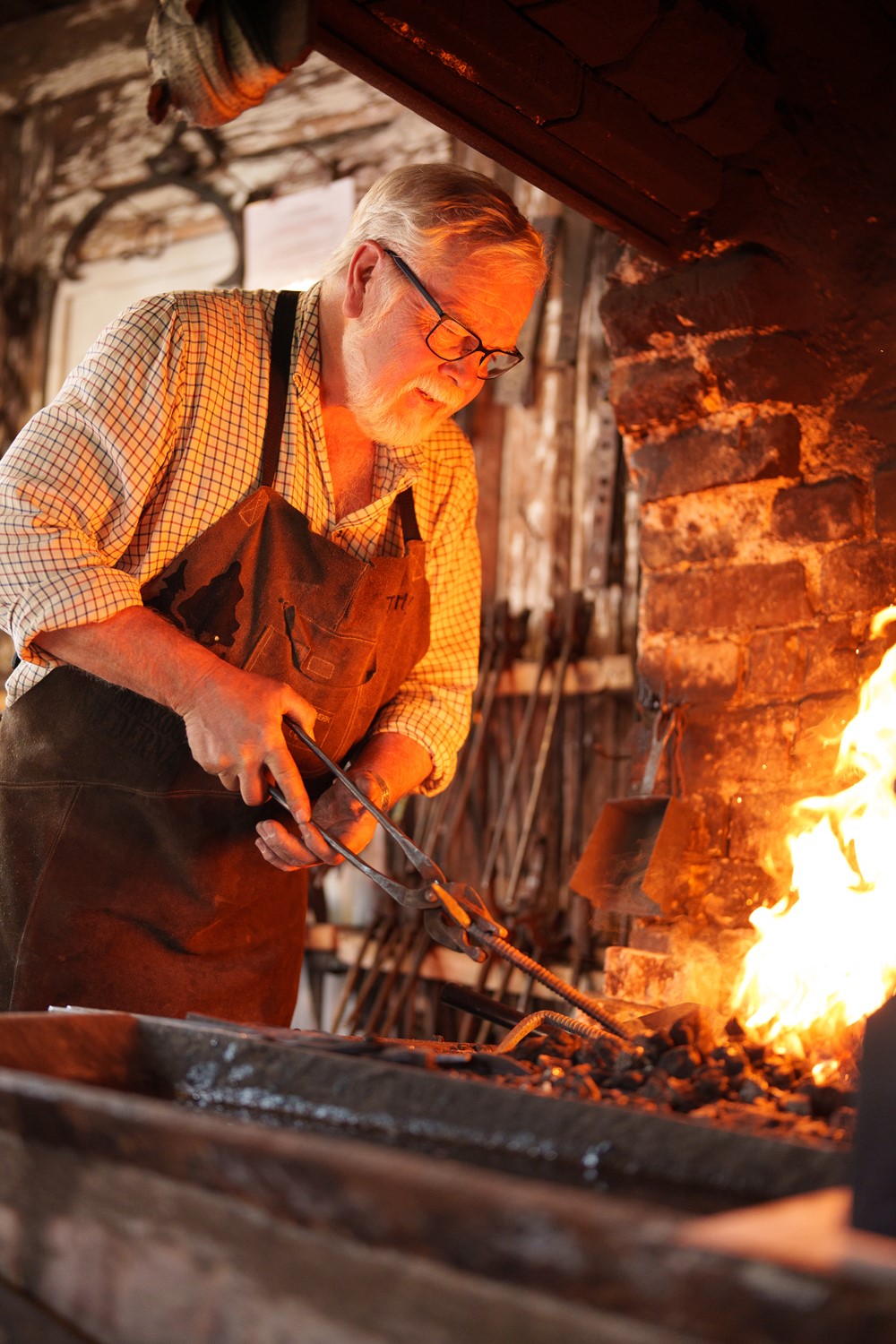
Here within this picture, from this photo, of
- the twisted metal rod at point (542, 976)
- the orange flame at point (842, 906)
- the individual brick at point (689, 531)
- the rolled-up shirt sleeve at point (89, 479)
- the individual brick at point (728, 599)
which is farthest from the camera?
the individual brick at point (689, 531)

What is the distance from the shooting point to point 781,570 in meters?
2.35

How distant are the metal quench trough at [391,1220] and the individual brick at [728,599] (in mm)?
1339

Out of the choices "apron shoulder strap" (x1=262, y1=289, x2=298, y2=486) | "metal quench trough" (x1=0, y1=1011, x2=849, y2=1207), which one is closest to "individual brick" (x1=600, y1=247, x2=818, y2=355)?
"apron shoulder strap" (x1=262, y1=289, x2=298, y2=486)

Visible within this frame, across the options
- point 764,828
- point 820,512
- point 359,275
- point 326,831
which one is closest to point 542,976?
point 326,831

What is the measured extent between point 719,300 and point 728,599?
0.56 metres

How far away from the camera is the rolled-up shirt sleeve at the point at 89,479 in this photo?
6.20ft

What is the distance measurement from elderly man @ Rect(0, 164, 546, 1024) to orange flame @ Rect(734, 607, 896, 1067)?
0.71 m

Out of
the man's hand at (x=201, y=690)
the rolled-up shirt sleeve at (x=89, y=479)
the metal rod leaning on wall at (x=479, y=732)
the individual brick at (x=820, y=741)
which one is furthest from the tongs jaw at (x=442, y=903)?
the metal rod leaning on wall at (x=479, y=732)

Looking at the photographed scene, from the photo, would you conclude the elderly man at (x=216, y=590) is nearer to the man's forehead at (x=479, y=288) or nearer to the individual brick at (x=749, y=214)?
the man's forehead at (x=479, y=288)

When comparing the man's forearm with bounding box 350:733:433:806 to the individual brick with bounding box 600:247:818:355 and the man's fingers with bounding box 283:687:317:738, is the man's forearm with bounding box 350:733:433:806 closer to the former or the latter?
the man's fingers with bounding box 283:687:317:738

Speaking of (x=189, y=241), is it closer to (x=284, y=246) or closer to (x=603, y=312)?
(x=284, y=246)

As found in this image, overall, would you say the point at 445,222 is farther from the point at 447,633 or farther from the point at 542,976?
the point at 542,976

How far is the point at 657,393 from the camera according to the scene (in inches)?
97.7

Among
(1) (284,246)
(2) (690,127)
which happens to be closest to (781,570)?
(2) (690,127)
